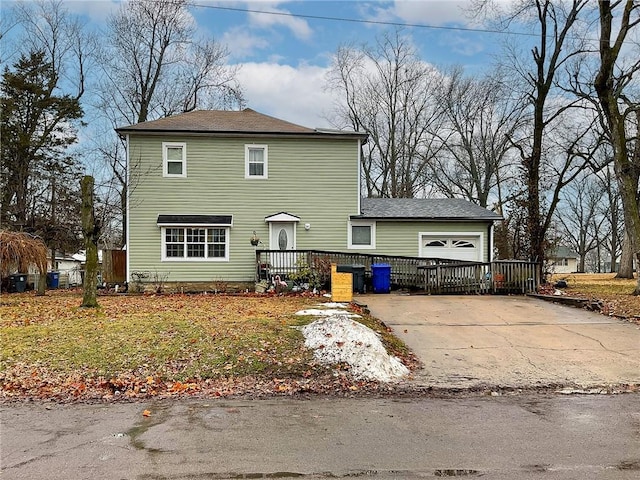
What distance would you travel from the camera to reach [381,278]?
721 inches

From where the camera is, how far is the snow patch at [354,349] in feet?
25.1

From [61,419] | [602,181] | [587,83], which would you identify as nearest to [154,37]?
[587,83]

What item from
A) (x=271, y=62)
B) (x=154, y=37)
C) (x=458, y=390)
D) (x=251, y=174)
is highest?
(x=154, y=37)

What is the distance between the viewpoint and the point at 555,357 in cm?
867

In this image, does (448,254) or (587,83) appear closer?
(448,254)

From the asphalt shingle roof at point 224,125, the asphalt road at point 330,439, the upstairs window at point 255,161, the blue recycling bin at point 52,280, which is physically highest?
the asphalt shingle roof at point 224,125

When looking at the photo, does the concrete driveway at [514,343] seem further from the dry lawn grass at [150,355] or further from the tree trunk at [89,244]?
the tree trunk at [89,244]

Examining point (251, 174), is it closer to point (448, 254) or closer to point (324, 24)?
point (324, 24)

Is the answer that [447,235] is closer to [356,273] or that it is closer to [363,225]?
[363,225]

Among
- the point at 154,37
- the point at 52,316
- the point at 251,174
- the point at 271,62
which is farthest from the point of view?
the point at 154,37

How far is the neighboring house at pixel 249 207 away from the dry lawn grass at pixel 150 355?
912 centimetres

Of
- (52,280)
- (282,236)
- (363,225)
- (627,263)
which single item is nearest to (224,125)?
(282,236)

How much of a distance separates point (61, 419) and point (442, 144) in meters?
38.8

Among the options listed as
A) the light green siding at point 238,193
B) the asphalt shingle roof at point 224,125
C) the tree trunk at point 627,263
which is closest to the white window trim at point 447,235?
the light green siding at point 238,193
